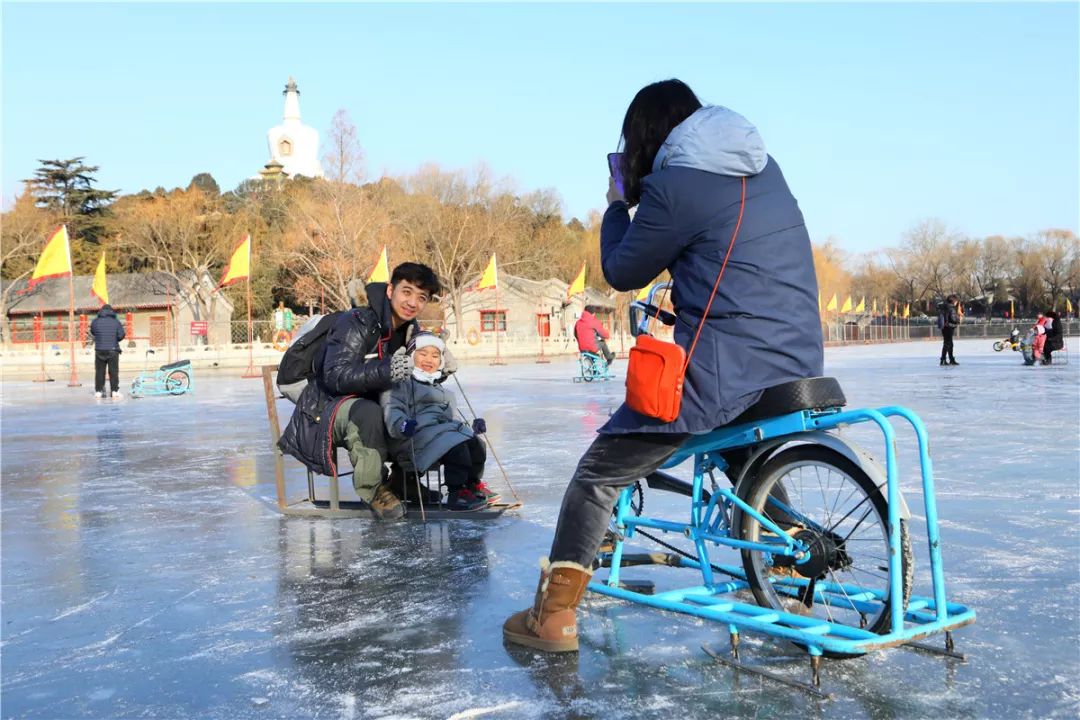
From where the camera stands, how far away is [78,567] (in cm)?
465

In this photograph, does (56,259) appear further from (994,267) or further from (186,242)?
(994,267)

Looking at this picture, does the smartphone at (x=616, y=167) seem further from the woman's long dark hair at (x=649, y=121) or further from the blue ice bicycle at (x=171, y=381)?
the blue ice bicycle at (x=171, y=381)

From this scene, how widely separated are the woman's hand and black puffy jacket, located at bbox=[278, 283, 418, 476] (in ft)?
7.71

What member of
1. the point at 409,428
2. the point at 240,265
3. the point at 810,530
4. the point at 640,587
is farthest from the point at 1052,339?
the point at 810,530

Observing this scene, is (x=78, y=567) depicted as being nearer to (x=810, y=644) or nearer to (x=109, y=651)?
(x=109, y=651)

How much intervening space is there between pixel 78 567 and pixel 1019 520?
14.6 feet

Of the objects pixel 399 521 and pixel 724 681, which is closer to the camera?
pixel 724 681

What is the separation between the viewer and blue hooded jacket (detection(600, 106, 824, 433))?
2984mm

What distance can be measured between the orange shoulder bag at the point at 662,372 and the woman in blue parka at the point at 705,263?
18 millimetres

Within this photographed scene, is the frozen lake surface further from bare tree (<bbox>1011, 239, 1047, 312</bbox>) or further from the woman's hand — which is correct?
bare tree (<bbox>1011, 239, 1047, 312</bbox>)

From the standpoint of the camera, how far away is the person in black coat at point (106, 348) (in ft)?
59.0

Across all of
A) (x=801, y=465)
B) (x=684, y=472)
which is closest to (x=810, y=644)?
(x=801, y=465)

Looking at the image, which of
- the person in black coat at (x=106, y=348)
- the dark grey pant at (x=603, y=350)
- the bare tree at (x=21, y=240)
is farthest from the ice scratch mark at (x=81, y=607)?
the bare tree at (x=21, y=240)

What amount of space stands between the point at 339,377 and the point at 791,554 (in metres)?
2.97
